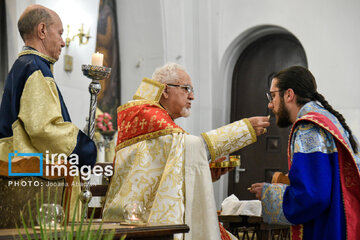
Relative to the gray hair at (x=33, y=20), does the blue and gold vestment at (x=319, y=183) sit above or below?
below

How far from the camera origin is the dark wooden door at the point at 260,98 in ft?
27.8

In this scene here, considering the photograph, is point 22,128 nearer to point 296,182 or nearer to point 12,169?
point 12,169

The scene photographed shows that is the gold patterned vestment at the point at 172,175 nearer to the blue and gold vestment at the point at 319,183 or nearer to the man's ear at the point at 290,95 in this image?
the man's ear at the point at 290,95

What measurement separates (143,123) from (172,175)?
17.7 inches

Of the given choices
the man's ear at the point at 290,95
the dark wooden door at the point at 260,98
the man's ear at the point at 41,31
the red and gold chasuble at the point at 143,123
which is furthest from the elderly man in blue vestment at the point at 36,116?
the dark wooden door at the point at 260,98

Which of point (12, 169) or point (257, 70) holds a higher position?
point (257, 70)

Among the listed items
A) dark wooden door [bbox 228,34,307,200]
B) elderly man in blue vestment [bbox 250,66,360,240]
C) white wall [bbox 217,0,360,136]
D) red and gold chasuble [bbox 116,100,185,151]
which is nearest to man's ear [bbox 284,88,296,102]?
elderly man in blue vestment [bbox 250,66,360,240]

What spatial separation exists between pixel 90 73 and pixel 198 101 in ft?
19.4


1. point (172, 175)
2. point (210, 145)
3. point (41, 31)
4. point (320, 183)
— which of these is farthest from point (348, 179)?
point (41, 31)

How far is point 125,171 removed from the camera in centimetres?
336

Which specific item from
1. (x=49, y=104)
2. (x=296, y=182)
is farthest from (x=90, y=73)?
→ (x=296, y=182)

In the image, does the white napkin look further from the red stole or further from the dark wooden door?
the dark wooden door

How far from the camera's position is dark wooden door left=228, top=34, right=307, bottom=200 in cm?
848

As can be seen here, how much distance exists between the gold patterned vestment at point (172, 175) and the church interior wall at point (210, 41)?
3.97m
